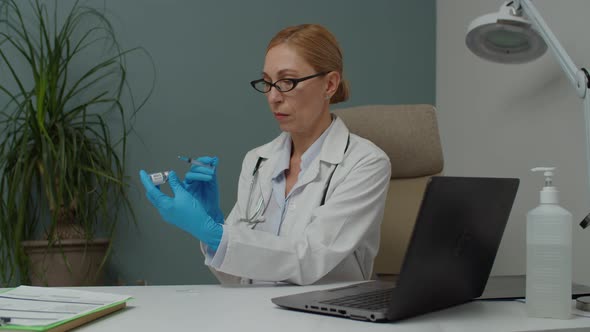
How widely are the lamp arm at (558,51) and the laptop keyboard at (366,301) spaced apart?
0.66m

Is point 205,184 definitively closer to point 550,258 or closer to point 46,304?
point 46,304

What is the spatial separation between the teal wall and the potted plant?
0.28 ft

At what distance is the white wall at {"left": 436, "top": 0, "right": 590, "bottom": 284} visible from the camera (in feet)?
6.05

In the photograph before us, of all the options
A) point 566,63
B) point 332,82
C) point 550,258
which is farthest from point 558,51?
point 550,258

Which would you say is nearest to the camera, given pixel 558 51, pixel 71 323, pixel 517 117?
pixel 71 323

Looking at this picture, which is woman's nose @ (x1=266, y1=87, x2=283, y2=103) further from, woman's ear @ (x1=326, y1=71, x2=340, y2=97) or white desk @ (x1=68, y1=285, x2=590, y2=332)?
white desk @ (x1=68, y1=285, x2=590, y2=332)

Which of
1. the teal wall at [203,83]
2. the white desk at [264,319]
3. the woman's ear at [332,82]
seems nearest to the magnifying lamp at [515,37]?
the woman's ear at [332,82]

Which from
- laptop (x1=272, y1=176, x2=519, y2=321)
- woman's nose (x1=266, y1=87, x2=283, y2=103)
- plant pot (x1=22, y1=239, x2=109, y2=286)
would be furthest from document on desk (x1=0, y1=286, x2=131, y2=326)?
plant pot (x1=22, y1=239, x2=109, y2=286)

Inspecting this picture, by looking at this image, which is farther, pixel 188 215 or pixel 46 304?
pixel 188 215

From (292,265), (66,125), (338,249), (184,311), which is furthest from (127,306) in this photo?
(66,125)

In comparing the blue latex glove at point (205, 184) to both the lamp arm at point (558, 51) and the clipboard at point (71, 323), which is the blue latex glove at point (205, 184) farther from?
the lamp arm at point (558, 51)

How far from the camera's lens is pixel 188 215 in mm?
1315

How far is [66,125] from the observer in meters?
2.46

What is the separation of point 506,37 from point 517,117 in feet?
2.03
